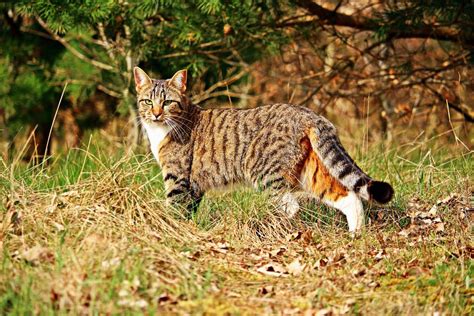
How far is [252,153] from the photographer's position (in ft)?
20.0

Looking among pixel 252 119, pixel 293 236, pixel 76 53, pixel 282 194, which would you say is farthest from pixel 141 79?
pixel 76 53

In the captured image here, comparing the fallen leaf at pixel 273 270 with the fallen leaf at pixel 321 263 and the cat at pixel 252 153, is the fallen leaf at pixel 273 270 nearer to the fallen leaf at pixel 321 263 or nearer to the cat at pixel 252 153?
the fallen leaf at pixel 321 263

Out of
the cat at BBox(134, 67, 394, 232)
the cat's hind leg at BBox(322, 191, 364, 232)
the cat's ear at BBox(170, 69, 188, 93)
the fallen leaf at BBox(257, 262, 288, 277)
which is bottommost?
the fallen leaf at BBox(257, 262, 288, 277)

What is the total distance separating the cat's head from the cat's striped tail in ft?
4.10

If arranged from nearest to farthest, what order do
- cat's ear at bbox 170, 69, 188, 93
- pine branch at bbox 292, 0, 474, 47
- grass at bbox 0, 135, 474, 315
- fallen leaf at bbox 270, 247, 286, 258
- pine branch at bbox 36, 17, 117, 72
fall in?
grass at bbox 0, 135, 474, 315 < fallen leaf at bbox 270, 247, 286, 258 < cat's ear at bbox 170, 69, 188, 93 < pine branch at bbox 292, 0, 474, 47 < pine branch at bbox 36, 17, 117, 72

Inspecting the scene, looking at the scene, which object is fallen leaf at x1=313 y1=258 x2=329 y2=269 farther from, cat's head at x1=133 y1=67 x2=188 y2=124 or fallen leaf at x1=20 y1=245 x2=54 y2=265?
cat's head at x1=133 y1=67 x2=188 y2=124

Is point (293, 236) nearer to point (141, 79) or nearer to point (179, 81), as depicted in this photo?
point (179, 81)

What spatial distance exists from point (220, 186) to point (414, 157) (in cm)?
279

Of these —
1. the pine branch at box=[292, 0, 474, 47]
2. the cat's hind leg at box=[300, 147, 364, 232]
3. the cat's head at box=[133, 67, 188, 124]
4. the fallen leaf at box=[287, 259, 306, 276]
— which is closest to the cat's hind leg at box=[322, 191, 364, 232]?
the cat's hind leg at box=[300, 147, 364, 232]

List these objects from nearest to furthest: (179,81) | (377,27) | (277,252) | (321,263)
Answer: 1. (321,263)
2. (277,252)
3. (179,81)
4. (377,27)

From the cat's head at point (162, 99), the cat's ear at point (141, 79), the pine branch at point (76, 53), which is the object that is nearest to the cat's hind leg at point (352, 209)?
the cat's head at point (162, 99)

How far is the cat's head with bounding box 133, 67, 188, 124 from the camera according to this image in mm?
6422

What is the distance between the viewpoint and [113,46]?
29.7 feet

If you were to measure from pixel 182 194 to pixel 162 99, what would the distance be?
850 millimetres
